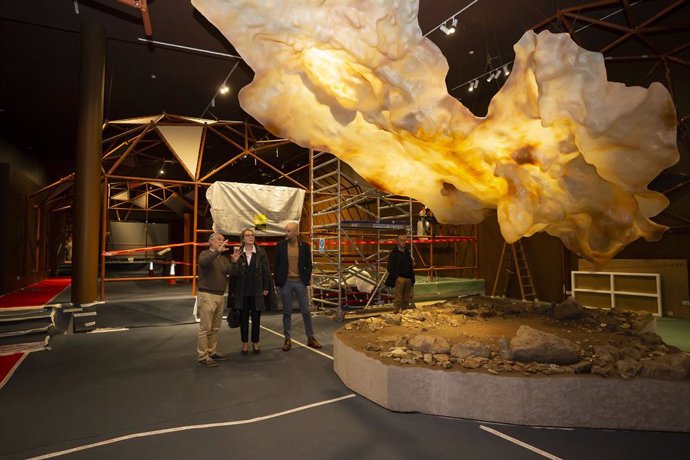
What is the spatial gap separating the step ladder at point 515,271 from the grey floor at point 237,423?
630 centimetres

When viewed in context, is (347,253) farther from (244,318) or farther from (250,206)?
(244,318)

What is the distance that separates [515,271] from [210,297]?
7664 mm

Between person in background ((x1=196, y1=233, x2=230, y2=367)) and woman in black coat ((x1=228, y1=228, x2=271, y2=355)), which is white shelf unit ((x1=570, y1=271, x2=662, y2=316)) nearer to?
woman in black coat ((x1=228, y1=228, x2=271, y2=355))

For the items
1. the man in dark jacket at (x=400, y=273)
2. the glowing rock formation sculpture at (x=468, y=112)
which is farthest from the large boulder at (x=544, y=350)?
the man in dark jacket at (x=400, y=273)

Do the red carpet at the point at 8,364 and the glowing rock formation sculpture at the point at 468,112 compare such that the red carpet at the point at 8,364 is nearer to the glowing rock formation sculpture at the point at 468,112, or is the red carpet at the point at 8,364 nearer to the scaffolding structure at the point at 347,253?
the glowing rock formation sculpture at the point at 468,112

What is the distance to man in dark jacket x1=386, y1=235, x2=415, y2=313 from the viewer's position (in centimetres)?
598

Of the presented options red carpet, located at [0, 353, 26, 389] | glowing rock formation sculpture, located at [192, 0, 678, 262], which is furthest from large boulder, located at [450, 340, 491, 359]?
red carpet, located at [0, 353, 26, 389]

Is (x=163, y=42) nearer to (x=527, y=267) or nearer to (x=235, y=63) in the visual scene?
(x=235, y=63)

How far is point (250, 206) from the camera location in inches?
320

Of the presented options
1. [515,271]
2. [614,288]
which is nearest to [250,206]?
[515,271]

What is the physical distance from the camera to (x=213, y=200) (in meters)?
7.85

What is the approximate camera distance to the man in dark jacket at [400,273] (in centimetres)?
598

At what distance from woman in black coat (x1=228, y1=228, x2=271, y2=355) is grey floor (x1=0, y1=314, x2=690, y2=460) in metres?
0.59

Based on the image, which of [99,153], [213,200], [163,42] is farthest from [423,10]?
[99,153]
